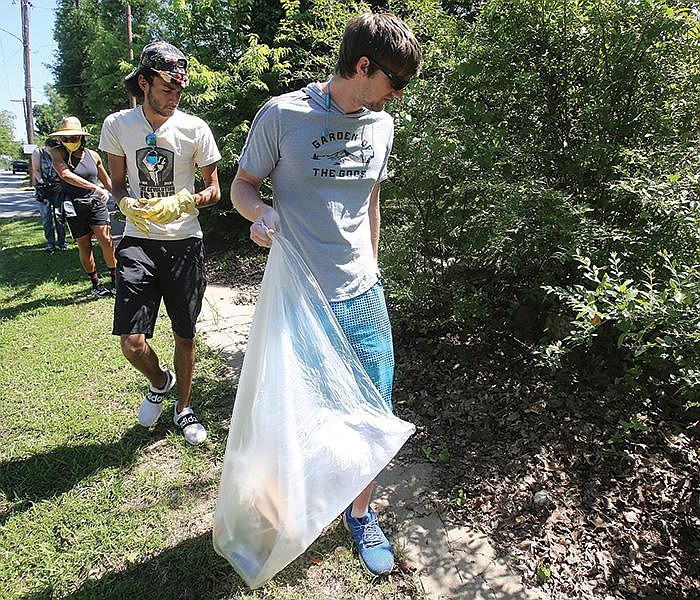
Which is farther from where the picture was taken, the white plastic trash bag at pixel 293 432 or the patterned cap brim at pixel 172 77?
the patterned cap brim at pixel 172 77

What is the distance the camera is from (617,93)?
2.62 metres

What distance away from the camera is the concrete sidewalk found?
2.02 metres

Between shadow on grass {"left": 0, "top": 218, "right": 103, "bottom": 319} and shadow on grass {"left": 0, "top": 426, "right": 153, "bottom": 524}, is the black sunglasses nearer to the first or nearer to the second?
shadow on grass {"left": 0, "top": 426, "right": 153, "bottom": 524}

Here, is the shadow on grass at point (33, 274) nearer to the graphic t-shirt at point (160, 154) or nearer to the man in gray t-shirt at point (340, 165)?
the graphic t-shirt at point (160, 154)

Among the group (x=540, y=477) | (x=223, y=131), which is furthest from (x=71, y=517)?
(x=223, y=131)

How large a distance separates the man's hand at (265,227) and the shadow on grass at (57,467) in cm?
165

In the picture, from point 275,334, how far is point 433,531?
1198mm

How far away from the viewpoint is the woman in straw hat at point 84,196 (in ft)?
16.6

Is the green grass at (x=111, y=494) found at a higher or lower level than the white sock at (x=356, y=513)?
lower

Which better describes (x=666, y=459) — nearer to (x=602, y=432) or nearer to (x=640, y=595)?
(x=602, y=432)

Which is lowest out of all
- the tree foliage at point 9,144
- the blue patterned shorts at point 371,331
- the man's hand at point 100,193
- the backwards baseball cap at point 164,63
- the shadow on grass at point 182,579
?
the tree foliage at point 9,144

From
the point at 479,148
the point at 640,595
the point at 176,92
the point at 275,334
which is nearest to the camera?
the point at 275,334

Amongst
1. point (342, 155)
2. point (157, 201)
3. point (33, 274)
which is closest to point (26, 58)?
point (33, 274)

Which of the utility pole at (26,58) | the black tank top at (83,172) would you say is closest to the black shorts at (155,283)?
the black tank top at (83,172)
